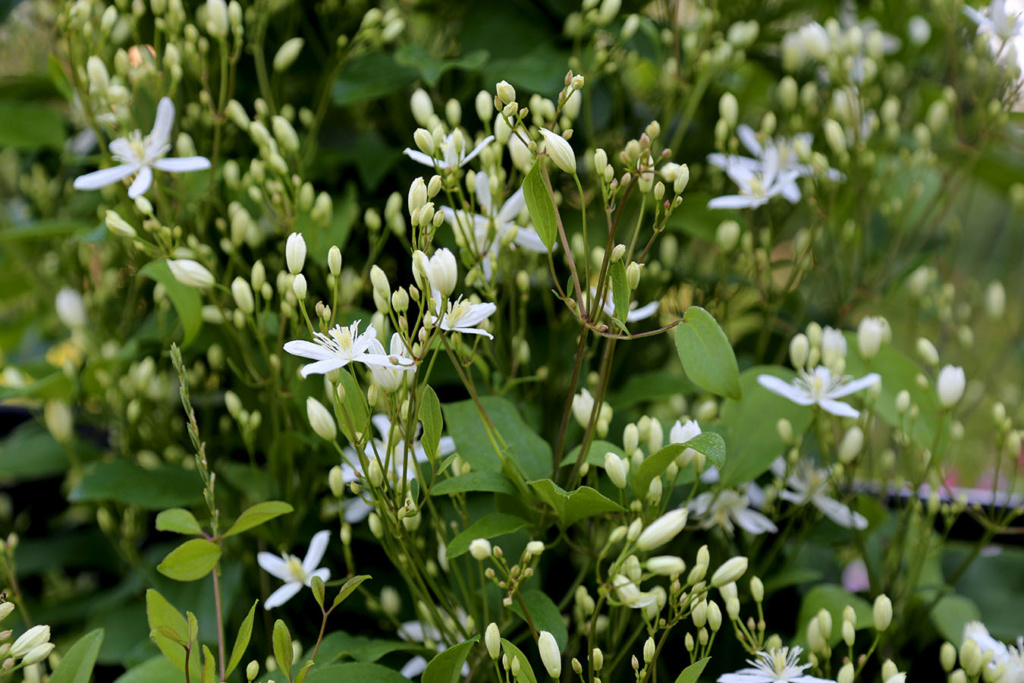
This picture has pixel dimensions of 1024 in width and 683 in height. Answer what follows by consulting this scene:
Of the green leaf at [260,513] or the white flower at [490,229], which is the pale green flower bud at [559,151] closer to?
the white flower at [490,229]

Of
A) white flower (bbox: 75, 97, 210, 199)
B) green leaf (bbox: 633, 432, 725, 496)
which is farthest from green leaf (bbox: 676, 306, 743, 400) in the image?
white flower (bbox: 75, 97, 210, 199)

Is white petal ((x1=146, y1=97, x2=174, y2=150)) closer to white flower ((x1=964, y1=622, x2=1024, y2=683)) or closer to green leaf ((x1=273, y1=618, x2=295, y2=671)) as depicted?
green leaf ((x1=273, y1=618, x2=295, y2=671))

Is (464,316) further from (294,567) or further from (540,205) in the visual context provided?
(294,567)

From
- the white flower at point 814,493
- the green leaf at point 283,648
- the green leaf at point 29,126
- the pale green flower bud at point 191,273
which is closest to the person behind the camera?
the green leaf at point 283,648

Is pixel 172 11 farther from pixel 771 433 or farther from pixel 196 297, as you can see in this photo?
pixel 771 433

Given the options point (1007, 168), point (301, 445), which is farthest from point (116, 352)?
point (1007, 168)

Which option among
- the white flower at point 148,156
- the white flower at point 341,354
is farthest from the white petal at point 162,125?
the white flower at point 341,354
